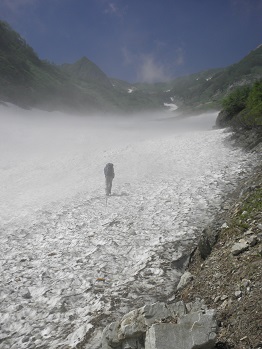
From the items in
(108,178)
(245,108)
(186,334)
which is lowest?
(186,334)

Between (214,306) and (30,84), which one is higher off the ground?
(30,84)

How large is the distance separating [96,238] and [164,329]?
816 centimetres

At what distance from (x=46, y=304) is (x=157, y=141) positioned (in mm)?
31050

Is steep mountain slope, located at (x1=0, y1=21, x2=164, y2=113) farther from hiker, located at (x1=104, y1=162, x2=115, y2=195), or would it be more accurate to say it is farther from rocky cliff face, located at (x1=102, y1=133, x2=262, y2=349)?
rocky cliff face, located at (x1=102, y1=133, x2=262, y2=349)

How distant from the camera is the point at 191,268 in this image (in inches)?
369

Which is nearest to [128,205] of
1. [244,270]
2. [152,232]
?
[152,232]

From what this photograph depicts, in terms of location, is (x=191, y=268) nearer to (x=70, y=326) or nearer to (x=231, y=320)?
(x=231, y=320)

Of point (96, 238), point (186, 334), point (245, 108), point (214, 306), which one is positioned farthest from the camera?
point (245, 108)

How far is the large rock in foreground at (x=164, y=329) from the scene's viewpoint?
16.5ft

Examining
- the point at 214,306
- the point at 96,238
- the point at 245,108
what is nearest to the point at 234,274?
the point at 214,306

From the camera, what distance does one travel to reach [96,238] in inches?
512

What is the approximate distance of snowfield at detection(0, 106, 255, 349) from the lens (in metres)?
8.23

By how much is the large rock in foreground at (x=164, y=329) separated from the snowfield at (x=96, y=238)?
1319mm

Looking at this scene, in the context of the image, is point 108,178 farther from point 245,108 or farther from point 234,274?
point 245,108
